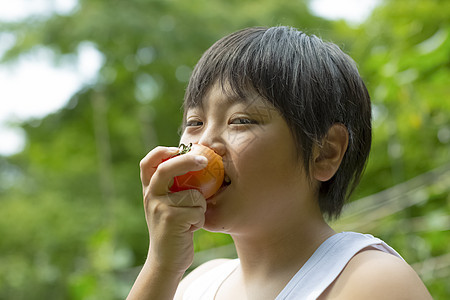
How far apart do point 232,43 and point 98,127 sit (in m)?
6.85

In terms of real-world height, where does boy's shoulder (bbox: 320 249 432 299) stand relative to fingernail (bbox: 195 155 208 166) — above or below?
below

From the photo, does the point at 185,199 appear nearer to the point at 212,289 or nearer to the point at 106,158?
the point at 212,289

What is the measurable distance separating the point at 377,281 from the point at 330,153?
31cm

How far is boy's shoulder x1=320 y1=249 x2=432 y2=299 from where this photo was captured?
2.99 ft

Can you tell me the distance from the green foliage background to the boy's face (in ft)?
8.06

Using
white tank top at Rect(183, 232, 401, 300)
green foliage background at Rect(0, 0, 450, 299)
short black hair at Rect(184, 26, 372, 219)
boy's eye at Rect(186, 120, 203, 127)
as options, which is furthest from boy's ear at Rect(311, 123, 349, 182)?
green foliage background at Rect(0, 0, 450, 299)

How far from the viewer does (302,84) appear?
42.4 inches

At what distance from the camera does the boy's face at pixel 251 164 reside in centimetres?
101

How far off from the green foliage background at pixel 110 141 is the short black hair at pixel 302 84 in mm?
2258

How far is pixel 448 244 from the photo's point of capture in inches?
112

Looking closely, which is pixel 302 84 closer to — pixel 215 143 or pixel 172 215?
pixel 215 143

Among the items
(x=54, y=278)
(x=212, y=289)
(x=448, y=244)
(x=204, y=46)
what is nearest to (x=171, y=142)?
(x=204, y=46)

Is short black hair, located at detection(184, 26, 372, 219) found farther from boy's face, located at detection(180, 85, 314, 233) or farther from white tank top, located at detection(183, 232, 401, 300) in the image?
white tank top, located at detection(183, 232, 401, 300)

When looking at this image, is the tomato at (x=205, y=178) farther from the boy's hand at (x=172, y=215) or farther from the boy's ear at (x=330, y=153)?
the boy's ear at (x=330, y=153)
